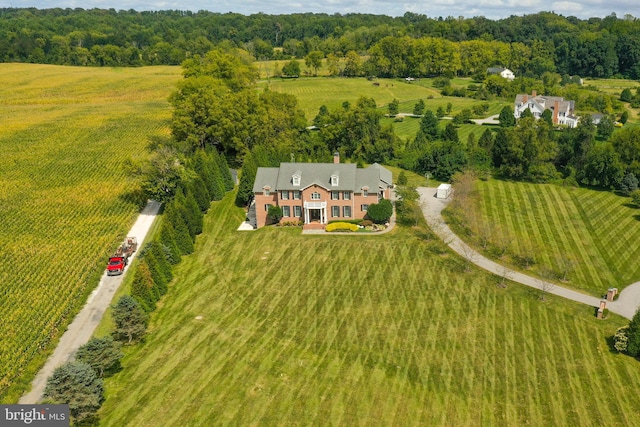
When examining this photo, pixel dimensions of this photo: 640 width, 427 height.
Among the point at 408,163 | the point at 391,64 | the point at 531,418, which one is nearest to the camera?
the point at 531,418

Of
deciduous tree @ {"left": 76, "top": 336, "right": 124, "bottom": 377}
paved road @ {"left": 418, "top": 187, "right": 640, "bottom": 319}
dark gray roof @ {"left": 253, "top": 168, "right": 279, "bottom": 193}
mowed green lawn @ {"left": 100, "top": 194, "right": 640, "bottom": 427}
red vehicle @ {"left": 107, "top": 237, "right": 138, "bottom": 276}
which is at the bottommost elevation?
mowed green lawn @ {"left": 100, "top": 194, "right": 640, "bottom": 427}

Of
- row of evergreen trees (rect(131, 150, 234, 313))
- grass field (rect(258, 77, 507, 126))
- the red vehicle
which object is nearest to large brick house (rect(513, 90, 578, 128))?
grass field (rect(258, 77, 507, 126))

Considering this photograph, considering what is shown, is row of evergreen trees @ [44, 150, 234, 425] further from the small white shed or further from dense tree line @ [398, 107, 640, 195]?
dense tree line @ [398, 107, 640, 195]

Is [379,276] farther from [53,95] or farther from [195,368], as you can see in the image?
[53,95]

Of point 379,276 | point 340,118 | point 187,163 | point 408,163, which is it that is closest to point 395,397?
point 379,276

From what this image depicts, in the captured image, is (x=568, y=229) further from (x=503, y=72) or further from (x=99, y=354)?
(x=503, y=72)

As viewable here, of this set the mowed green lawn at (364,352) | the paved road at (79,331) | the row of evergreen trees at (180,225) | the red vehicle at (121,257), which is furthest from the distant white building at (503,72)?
the paved road at (79,331)

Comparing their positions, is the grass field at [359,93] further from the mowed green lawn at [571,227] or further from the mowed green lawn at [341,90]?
the mowed green lawn at [571,227]
